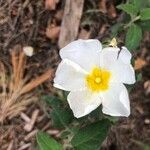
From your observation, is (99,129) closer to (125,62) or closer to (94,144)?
(94,144)

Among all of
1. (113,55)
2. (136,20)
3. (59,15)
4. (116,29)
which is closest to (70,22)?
(59,15)

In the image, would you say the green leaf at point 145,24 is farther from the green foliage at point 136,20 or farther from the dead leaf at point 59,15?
the dead leaf at point 59,15

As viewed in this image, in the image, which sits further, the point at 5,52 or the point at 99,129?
the point at 5,52

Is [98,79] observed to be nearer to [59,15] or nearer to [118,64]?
[118,64]

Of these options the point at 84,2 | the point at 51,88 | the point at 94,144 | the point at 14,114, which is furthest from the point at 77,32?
the point at 94,144

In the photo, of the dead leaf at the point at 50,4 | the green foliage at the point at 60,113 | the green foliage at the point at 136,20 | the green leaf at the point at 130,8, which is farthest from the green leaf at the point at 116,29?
the green foliage at the point at 60,113

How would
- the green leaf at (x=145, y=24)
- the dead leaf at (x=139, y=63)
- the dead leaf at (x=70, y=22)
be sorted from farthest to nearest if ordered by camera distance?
the dead leaf at (x=139, y=63)
the dead leaf at (x=70, y=22)
the green leaf at (x=145, y=24)

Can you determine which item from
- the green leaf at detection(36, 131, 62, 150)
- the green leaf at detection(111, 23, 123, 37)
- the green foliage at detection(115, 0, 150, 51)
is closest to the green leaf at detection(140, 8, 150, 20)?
the green foliage at detection(115, 0, 150, 51)

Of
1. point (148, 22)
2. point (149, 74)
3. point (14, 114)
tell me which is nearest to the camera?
point (148, 22)
